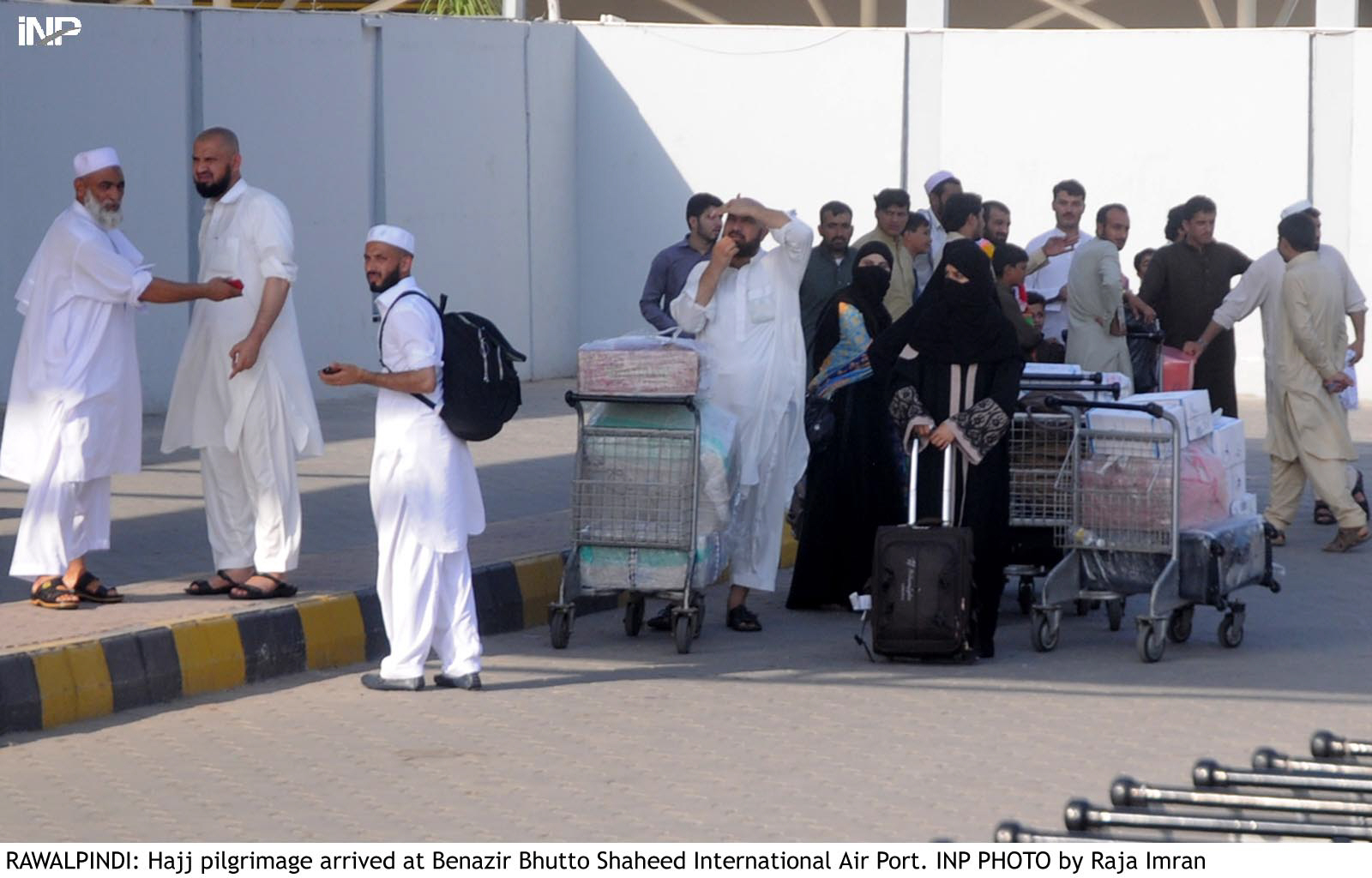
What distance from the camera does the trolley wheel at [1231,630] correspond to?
8734 mm

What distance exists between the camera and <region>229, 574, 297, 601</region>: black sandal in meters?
8.42

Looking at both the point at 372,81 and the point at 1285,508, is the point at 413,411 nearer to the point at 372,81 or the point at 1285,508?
the point at 1285,508

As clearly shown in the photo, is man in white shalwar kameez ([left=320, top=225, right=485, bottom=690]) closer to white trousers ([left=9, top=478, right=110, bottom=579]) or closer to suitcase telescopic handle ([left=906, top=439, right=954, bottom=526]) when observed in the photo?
white trousers ([left=9, top=478, right=110, bottom=579])

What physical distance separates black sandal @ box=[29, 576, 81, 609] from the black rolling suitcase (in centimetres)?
298

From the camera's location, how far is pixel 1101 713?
7391mm

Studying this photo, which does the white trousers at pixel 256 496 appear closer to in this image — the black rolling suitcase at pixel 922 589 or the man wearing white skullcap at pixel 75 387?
the man wearing white skullcap at pixel 75 387

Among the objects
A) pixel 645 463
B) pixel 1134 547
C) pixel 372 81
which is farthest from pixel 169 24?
pixel 1134 547

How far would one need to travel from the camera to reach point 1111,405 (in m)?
8.40

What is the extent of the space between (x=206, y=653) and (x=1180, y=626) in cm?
391

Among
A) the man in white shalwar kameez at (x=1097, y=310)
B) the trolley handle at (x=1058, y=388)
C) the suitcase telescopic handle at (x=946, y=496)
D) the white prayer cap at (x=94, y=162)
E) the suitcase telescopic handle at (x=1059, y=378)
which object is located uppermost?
the white prayer cap at (x=94, y=162)

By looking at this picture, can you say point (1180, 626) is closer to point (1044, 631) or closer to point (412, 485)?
point (1044, 631)

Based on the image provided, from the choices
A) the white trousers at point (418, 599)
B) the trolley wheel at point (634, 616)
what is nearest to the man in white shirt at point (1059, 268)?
the trolley wheel at point (634, 616)

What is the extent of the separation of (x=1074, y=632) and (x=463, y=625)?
290cm

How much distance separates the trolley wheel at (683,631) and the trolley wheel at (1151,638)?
1722 millimetres
